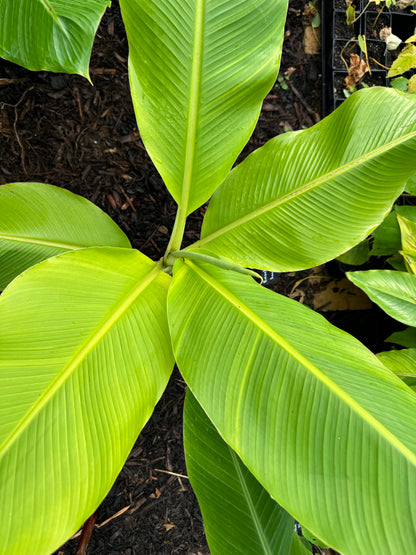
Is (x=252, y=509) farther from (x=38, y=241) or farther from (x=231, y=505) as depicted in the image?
(x=38, y=241)

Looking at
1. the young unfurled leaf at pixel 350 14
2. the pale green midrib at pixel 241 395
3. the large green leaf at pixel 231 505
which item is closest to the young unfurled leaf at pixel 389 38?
the young unfurled leaf at pixel 350 14

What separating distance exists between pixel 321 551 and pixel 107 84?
68.4 inches

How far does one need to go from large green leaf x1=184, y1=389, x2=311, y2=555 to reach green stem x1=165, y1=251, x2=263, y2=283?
388 mm

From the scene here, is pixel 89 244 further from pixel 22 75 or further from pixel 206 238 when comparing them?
pixel 22 75

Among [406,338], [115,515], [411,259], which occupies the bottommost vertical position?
[115,515]

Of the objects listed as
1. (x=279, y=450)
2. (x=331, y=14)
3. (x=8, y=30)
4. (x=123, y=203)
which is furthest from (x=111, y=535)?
(x=331, y=14)

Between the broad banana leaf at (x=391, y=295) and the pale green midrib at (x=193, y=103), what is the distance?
496 mm

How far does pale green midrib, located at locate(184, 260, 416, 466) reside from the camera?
1.93 feet

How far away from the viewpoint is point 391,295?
1.04m

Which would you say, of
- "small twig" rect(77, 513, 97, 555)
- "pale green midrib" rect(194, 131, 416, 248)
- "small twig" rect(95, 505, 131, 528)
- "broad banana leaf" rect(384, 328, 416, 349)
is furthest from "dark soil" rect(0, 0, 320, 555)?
"broad banana leaf" rect(384, 328, 416, 349)

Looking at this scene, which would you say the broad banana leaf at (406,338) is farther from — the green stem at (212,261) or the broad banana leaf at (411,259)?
the green stem at (212,261)

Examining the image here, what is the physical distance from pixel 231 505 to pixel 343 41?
1.53m

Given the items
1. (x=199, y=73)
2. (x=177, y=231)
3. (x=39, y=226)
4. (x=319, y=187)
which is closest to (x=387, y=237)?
(x=319, y=187)

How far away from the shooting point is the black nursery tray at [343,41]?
4.55 feet
